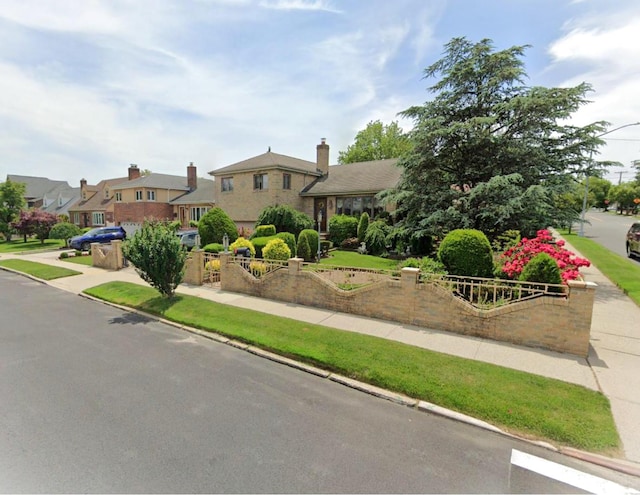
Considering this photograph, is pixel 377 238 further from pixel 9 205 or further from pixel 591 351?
pixel 9 205

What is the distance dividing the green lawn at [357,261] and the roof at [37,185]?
6442 centimetres

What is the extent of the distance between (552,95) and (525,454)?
13.7 metres

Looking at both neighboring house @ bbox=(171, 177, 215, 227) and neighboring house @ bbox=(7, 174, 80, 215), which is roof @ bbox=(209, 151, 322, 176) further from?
neighboring house @ bbox=(7, 174, 80, 215)

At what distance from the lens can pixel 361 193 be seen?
22.7m

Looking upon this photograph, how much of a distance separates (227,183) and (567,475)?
27032 mm

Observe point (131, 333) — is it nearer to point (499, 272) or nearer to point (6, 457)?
point (6, 457)

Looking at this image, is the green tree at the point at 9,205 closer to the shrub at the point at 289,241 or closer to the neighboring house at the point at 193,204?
the neighboring house at the point at 193,204

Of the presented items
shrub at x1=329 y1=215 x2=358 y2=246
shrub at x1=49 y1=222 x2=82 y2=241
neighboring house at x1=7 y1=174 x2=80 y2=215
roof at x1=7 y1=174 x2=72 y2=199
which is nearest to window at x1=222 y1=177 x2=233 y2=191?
shrub at x1=329 y1=215 x2=358 y2=246

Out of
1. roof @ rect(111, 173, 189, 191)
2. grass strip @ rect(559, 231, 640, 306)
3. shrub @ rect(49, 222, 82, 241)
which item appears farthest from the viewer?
roof @ rect(111, 173, 189, 191)

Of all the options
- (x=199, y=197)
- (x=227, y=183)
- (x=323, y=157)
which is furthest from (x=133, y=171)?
(x=323, y=157)

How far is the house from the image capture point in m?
23.3

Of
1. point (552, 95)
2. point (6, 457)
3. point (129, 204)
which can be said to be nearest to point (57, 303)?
point (6, 457)

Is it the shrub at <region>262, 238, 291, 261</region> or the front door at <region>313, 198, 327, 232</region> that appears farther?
the front door at <region>313, 198, 327, 232</region>

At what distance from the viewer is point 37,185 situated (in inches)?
2452
